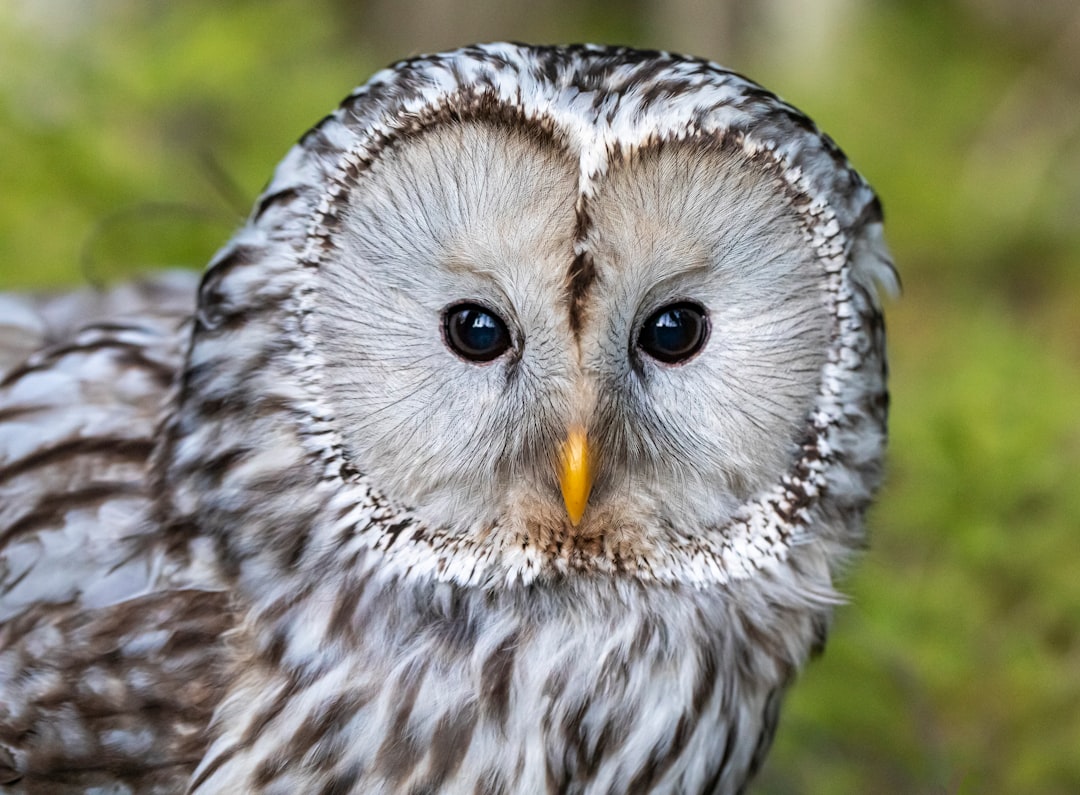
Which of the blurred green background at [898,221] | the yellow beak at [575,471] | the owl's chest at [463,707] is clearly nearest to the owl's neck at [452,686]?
the owl's chest at [463,707]

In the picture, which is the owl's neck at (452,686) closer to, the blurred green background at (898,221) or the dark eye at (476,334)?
the dark eye at (476,334)

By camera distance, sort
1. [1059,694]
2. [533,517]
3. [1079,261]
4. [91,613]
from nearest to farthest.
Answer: [533,517] → [91,613] → [1059,694] → [1079,261]

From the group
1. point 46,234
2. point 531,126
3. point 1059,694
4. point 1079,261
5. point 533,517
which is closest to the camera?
point 531,126

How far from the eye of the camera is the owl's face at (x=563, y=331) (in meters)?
1.55

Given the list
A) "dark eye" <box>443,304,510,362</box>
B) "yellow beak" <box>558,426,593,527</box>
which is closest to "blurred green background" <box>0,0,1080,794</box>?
"yellow beak" <box>558,426,593,527</box>

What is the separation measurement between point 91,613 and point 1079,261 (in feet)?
12.7

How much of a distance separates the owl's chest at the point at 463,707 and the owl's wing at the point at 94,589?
89mm

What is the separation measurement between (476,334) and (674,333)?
0.24 metres

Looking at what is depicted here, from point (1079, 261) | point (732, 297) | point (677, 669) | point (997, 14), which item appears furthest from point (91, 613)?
point (997, 14)

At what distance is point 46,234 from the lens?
3402 mm

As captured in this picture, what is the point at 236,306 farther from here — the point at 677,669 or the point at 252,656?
the point at 677,669

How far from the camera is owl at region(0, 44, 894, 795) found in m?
1.58

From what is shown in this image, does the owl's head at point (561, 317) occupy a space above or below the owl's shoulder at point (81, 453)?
above

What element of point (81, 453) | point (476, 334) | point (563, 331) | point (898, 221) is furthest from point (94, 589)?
point (898, 221)
